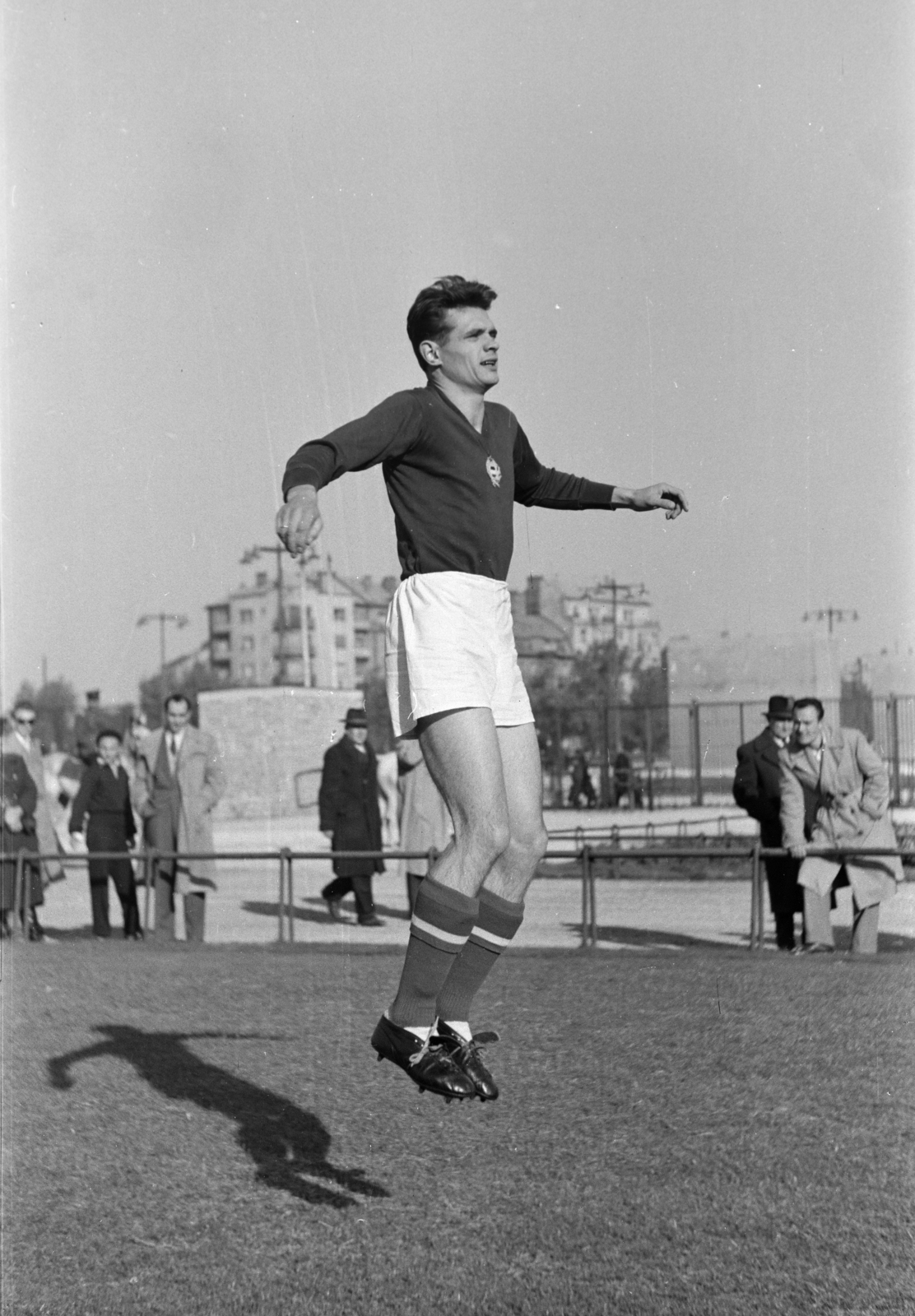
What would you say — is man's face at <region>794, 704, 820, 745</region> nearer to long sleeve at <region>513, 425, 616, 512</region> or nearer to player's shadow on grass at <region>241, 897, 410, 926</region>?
player's shadow on grass at <region>241, 897, 410, 926</region>

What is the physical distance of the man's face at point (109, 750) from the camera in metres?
13.5

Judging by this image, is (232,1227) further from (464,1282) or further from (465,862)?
(465,862)

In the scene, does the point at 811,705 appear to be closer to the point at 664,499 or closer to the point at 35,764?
the point at 664,499

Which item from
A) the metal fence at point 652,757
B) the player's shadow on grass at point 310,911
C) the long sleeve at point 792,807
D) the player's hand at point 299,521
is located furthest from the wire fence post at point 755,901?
the metal fence at point 652,757

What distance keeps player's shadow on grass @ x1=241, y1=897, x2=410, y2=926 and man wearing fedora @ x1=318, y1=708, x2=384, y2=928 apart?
53 cm

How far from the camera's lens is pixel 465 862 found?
4152 mm

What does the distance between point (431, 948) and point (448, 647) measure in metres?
0.74

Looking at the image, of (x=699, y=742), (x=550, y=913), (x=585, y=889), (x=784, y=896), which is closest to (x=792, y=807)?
(x=784, y=896)

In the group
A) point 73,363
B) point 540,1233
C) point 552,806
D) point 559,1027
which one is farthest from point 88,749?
point 552,806

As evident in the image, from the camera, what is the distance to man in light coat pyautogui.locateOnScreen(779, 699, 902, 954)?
1009 centimetres

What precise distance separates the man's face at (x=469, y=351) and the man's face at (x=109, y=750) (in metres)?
9.82

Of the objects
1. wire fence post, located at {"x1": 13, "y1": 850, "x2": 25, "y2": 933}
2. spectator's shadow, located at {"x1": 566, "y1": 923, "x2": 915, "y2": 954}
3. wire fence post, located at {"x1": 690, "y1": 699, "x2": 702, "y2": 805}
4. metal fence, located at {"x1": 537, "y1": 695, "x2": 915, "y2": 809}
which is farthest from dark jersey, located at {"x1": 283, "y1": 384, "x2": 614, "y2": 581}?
metal fence, located at {"x1": 537, "y1": 695, "x2": 915, "y2": 809}

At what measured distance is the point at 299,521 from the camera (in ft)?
11.3

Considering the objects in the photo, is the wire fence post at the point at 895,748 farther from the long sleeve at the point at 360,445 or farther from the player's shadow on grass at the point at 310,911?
the long sleeve at the point at 360,445
